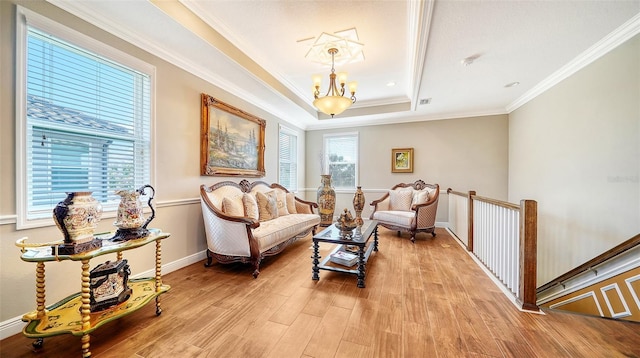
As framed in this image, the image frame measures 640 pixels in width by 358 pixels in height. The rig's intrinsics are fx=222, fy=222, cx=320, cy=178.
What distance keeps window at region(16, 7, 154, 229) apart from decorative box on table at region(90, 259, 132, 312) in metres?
0.65

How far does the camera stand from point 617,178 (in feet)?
7.27

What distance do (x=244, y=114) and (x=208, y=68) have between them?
2.91 ft

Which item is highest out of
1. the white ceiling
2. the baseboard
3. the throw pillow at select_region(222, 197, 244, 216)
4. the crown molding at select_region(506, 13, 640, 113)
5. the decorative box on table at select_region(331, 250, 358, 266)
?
the white ceiling

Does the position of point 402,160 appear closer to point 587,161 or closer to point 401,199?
point 401,199

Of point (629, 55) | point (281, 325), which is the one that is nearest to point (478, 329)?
point (281, 325)

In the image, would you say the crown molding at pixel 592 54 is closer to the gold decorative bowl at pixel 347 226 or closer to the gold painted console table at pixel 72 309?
the gold decorative bowl at pixel 347 226

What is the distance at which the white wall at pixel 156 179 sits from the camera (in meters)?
1.52

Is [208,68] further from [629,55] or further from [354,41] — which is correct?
[629,55]

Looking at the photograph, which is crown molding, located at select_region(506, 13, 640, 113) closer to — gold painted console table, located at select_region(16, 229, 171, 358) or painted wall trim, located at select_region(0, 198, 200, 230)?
gold painted console table, located at select_region(16, 229, 171, 358)

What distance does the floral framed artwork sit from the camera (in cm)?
509

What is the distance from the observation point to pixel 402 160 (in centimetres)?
516

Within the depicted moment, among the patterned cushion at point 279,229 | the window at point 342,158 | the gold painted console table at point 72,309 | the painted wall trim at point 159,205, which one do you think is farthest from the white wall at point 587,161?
the painted wall trim at point 159,205

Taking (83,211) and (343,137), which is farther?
(343,137)

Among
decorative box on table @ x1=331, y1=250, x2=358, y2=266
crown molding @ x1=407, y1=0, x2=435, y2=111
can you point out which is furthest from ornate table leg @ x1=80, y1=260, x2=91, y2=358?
crown molding @ x1=407, y1=0, x2=435, y2=111
